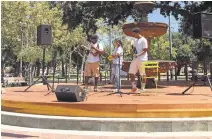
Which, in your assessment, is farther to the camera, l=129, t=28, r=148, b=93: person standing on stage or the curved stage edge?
l=129, t=28, r=148, b=93: person standing on stage

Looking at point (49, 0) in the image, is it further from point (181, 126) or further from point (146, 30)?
point (181, 126)

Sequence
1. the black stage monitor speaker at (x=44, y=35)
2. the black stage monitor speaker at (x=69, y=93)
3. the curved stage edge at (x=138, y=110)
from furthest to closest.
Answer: the black stage monitor speaker at (x=44, y=35) → the black stage monitor speaker at (x=69, y=93) → the curved stage edge at (x=138, y=110)

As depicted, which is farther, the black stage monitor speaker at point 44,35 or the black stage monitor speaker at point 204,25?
the black stage monitor speaker at point 44,35

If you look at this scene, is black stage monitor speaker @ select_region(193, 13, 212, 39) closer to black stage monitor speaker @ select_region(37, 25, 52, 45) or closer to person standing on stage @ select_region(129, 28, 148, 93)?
person standing on stage @ select_region(129, 28, 148, 93)

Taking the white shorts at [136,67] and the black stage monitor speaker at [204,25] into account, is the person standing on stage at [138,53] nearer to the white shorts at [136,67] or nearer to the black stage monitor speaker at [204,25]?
the white shorts at [136,67]

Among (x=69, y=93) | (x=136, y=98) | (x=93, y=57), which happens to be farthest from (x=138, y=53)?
(x=69, y=93)

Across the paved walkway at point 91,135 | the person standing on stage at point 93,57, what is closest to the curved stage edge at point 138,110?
the paved walkway at point 91,135

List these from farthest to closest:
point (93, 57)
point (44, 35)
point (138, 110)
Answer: point (44, 35) → point (93, 57) → point (138, 110)

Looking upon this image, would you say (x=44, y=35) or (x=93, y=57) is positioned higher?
(x=44, y=35)

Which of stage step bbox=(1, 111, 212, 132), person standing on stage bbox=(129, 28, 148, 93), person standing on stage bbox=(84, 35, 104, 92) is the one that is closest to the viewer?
stage step bbox=(1, 111, 212, 132)

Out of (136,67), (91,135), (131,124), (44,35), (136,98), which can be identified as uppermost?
(44,35)

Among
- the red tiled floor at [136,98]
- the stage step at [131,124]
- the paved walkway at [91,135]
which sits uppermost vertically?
the red tiled floor at [136,98]

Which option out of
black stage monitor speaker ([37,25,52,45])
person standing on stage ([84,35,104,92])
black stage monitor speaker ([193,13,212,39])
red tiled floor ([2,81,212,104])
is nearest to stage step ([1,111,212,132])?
red tiled floor ([2,81,212,104])

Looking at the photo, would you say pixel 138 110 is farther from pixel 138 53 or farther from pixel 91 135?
pixel 138 53
